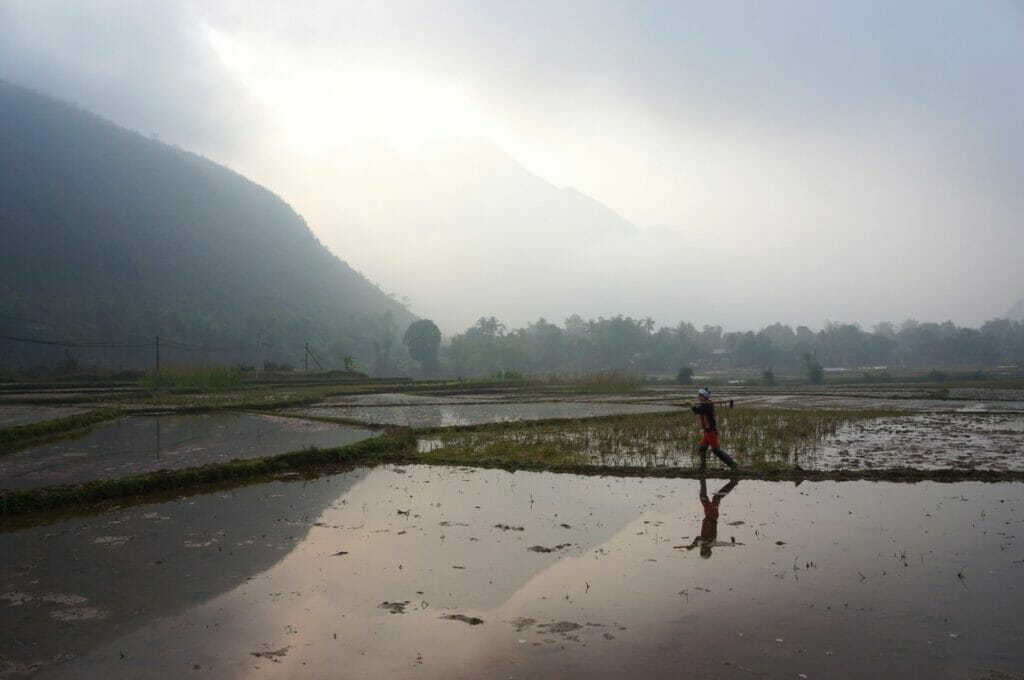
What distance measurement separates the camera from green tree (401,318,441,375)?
82188mm

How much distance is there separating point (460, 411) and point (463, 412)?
1.77ft

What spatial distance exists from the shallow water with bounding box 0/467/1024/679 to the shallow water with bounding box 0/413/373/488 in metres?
2.88

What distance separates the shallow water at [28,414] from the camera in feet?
56.3

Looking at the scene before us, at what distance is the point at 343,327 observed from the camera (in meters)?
99.8

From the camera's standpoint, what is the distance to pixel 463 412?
2367cm

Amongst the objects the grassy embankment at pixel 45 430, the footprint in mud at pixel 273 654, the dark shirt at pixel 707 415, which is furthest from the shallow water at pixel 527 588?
the grassy embankment at pixel 45 430

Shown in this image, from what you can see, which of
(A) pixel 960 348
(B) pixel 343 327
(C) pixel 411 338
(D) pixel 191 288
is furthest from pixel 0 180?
(A) pixel 960 348

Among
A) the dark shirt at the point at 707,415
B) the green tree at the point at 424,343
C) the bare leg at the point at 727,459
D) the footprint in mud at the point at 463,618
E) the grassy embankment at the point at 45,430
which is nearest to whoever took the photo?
the footprint in mud at the point at 463,618

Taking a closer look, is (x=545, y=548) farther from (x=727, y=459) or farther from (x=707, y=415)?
(x=707, y=415)

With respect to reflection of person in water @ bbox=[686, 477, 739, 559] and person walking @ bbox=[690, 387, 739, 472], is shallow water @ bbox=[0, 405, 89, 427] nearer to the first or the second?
person walking @ bbox=[690, 387, 739, 472]

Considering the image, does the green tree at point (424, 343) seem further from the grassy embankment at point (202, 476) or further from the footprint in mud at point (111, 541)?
the footprint in mud at point (111, 541)

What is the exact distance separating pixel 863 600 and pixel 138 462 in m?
11.9

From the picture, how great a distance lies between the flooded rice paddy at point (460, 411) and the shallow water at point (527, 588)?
11015 millimetres

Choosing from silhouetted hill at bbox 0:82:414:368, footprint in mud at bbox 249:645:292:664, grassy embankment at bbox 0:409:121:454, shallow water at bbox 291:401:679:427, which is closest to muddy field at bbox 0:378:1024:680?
footprint in mud at bbox 249:645:292:664
